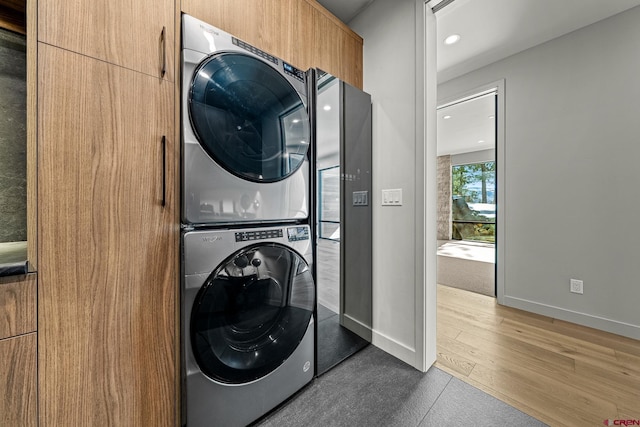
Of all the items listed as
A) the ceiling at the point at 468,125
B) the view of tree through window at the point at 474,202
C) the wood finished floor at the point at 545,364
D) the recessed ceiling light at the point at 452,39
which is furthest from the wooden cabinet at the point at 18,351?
the view of tree through window at the point at 474,202

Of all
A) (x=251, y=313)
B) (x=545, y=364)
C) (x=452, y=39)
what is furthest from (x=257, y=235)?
(x=452, y=39)

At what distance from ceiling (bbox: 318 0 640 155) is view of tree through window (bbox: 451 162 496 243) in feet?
14.9

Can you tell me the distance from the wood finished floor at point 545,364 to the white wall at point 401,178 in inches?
14.8

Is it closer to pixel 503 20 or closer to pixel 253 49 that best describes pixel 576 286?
pixel 503 20

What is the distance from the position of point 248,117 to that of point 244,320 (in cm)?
94

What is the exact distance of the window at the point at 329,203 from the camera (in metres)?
1.46

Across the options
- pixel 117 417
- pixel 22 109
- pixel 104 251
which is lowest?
pixel 117 417

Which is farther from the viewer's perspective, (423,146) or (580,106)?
(580,106)

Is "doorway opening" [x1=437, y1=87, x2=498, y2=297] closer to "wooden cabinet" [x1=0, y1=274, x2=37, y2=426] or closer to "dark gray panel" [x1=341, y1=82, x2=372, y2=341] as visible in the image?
"dark gray panel" [x1=341, y1=82, x2=372, y2=341]

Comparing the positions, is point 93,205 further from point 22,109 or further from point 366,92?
point 366,92

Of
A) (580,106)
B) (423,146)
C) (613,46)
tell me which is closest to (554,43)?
(613,46)

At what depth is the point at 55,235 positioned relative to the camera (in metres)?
0.79

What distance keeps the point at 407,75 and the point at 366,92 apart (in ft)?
1.11

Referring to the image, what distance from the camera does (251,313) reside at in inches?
43.9
